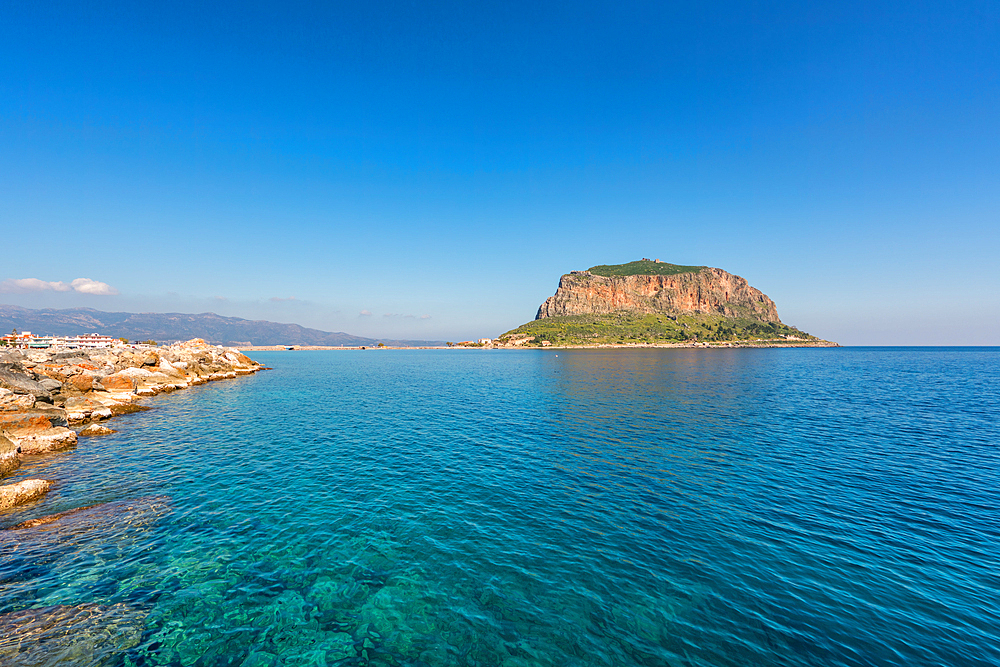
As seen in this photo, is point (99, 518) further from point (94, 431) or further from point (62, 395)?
point (62, 395)

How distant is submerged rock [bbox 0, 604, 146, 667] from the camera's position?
10305 mm

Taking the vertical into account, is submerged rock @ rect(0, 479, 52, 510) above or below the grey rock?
below

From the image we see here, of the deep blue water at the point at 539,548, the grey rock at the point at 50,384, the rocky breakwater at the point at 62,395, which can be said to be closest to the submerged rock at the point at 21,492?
the rocky breakwater at the point at 62,395

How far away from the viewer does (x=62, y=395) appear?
40.8 meters

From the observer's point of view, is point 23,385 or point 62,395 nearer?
Answer: point 23,385

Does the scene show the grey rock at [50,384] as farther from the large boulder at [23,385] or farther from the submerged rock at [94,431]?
the submerged rock at [94,431]

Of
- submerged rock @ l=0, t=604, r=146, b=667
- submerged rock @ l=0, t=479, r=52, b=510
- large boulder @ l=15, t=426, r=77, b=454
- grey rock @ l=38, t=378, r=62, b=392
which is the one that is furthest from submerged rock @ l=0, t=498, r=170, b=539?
grey rock @ l=38, t=378, r=62, b=392

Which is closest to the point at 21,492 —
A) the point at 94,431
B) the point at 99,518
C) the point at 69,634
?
the point at 99,518

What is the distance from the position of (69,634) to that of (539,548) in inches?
632

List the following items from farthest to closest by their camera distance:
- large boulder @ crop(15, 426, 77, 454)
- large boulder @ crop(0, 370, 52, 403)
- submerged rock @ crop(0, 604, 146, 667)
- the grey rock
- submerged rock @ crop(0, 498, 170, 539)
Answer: the grey rock < large boulder @ crop(0, 370, 52, 403) < large boulder @ crop(15, 426, 77, 454) < submerged rock @ crop(0, 498, 170, 539) < submerged rock @ crop(0, 604, 146, 667)

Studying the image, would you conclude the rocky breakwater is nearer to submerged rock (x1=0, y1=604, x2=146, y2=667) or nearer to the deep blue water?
the deep blue water

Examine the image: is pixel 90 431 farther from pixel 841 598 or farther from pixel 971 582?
pixel 971 582

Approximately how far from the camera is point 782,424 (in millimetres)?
39781

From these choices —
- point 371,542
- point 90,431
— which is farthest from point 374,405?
point 371,542
